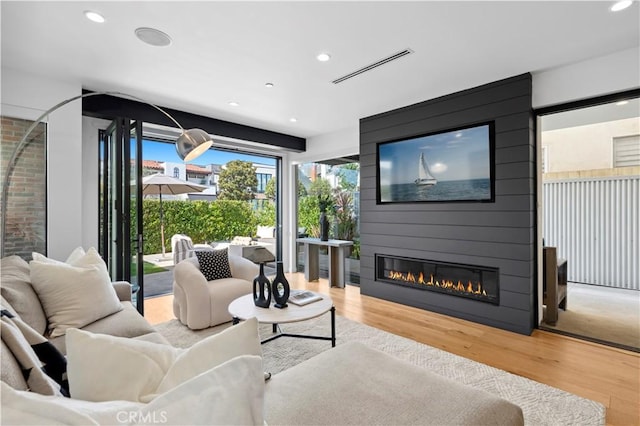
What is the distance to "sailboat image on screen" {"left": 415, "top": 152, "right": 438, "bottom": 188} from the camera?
12.5 ft

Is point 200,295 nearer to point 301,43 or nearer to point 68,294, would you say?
point 68,294

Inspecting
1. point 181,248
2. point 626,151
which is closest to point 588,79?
point 626,151

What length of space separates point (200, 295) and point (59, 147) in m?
1.98

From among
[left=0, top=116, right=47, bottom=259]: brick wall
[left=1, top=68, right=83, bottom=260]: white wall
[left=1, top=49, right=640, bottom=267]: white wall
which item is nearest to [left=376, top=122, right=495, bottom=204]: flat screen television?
[left=1, top=49, right=640, bottom=267]: white wall

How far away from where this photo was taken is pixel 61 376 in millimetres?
1165

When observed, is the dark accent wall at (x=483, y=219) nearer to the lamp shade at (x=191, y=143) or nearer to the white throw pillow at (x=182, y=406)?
the lamp shade at (x=191, y=143)

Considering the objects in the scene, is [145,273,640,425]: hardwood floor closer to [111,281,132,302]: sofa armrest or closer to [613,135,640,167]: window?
[111,281,132,302]: sofa armrest

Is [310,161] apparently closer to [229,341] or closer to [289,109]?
[289,109]

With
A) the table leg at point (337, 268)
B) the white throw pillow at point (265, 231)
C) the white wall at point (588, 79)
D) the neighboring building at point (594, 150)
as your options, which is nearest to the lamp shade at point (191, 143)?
the table leg at point (337, 268)

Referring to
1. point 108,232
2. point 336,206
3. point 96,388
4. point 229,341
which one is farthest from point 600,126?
point 108,232

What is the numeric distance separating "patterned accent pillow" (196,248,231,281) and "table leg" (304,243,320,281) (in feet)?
6.18

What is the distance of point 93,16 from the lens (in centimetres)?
206

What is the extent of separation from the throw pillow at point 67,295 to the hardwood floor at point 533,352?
1469mm

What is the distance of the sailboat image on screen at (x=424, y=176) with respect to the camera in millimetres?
3801
